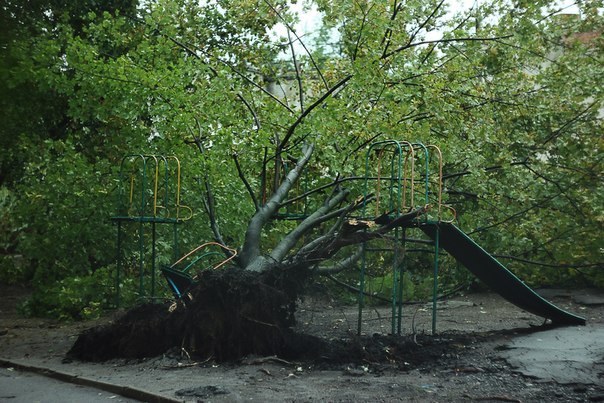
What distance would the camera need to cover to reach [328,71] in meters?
15.1

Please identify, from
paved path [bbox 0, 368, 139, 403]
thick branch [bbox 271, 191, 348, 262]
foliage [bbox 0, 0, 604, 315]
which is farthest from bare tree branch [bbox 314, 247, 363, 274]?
paved path [bbox 0, 368, 139, 403]

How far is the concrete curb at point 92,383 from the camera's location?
24.8 feet

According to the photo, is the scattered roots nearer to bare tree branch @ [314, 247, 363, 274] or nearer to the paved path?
the paved path

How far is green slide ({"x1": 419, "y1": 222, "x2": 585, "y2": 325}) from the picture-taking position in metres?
10.7

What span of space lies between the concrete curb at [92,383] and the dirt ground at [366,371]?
0.05m

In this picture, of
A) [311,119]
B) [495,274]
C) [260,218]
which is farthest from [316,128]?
[495,274]

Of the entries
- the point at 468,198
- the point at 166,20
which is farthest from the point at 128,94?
the point at 468,198

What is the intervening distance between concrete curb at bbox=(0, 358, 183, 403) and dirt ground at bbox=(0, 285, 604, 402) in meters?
0.05

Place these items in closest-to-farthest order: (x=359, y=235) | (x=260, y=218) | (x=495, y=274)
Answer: (x=359, y=235), (x=495, y=274), (x=260, y=218)

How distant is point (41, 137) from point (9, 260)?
420 cm

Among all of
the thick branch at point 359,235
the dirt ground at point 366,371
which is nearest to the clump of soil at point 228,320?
the dirt ground at point 366,371

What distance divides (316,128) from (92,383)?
4571 millimetres

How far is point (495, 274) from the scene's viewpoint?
11.0 m

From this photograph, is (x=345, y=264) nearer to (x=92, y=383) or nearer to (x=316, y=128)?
(x=316, y=128)
